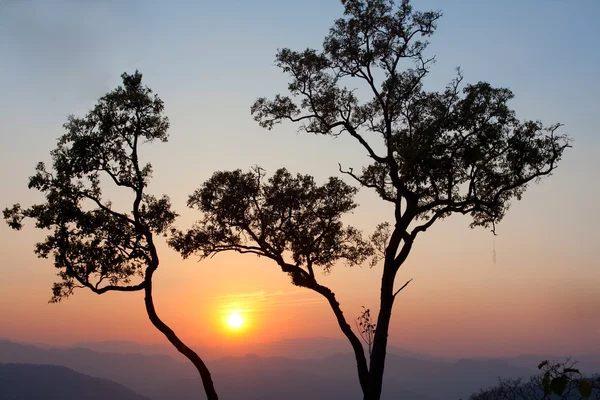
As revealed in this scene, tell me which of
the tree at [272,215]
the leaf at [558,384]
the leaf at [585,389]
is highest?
the tree at [272,215]

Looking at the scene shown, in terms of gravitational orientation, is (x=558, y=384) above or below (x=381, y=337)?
below

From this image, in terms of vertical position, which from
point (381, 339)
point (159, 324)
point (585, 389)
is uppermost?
point (159, 324)

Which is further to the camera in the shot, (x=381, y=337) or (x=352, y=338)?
(x=352, y=338)

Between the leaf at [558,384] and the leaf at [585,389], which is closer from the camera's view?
the leaf at [558,384]

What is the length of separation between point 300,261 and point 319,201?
12.3 feet

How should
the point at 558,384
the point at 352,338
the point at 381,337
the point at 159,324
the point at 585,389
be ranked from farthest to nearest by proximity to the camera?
the point at 159,324 → the point at 352,338 → the point at 381,337 → the point at 585,389 → the point at 558,384

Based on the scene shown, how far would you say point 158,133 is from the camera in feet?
104

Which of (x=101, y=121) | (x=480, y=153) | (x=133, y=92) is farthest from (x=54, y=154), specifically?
(x=480, y=153)

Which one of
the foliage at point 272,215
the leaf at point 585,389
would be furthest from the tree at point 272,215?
the leaf at point 585,389

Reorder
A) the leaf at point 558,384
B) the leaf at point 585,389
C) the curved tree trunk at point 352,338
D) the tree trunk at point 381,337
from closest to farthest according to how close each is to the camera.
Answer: the leaf at point 558,384
the leaf at point 585,389
the tree trunk at point 381,337
the curved tree trunk at point 352,338

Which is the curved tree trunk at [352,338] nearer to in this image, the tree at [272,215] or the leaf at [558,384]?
the tree at [272,215]

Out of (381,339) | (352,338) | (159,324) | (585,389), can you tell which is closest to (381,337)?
(381,339)

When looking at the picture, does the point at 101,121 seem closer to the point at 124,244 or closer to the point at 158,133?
the point at 158,133

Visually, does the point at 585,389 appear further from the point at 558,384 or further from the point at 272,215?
the point at 272,215
